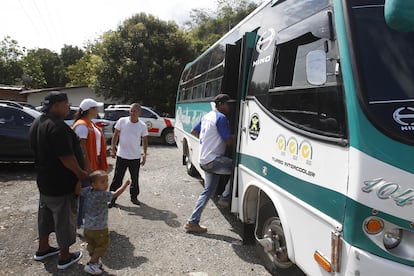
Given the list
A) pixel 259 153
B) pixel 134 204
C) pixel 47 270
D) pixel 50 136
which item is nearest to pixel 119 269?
pixel 47 270

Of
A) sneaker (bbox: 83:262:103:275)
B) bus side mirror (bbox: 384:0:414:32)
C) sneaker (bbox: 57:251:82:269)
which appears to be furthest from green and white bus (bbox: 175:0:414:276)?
sneaker (bbox: 57:251:82:269)

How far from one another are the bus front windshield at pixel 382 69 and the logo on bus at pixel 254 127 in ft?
5.21

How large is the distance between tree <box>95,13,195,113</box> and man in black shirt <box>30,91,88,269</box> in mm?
18672

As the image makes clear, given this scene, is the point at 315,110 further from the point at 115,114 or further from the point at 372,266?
the point at 115,114

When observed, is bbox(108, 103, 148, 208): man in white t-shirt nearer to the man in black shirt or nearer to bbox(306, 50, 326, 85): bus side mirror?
the man in black shirt

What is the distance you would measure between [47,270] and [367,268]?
10.8ft

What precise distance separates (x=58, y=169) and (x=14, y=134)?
5.85 m

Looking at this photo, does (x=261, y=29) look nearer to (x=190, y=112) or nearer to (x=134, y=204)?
(x=134, y=204)

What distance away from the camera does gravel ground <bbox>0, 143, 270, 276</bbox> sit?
13.2 feet

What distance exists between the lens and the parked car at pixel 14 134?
862cm

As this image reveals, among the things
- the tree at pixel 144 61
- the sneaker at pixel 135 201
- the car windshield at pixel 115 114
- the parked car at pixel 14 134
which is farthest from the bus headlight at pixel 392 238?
the tree at pixel 144 61

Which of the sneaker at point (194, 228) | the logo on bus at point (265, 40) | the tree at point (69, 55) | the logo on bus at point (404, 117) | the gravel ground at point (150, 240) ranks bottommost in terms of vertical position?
the gravel ground at point (150, 240)

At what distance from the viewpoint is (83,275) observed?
12.5 feet

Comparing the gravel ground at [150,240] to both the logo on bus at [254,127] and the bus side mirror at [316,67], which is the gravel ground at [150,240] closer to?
the logo on bus at [254,127]
